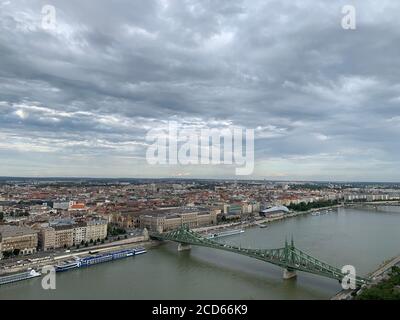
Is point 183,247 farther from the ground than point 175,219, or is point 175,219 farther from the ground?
point 175,219

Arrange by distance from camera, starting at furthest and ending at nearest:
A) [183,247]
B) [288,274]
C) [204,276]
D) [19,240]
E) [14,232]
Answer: [183,247] < [14,232] < [19,240] < [204,276] < [288,274]

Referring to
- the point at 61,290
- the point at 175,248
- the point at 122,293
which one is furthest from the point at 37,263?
the point at 175,248

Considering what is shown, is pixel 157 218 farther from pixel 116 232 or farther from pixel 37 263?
pixel 37 263

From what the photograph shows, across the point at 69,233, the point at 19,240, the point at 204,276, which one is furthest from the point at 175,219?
the point at 204,276

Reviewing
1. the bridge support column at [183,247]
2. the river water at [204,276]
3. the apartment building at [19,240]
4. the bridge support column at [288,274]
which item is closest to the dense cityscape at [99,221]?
the apartment building at [19,240]

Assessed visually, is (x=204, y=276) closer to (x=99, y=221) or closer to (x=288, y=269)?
(x=288, y=269)

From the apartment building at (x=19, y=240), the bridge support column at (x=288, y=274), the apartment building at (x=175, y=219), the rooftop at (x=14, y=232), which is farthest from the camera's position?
the apartment building at (x=175, y=219)

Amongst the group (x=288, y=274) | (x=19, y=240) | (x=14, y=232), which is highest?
(x=14, y=232)

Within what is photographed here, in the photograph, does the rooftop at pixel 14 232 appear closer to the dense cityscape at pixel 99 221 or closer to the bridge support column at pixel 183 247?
the dense cityscape at pixel 99 221

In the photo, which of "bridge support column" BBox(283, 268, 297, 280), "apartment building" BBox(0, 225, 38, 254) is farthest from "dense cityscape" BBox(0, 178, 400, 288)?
"bridge support column" BBox(283, 268, 297, 280)
